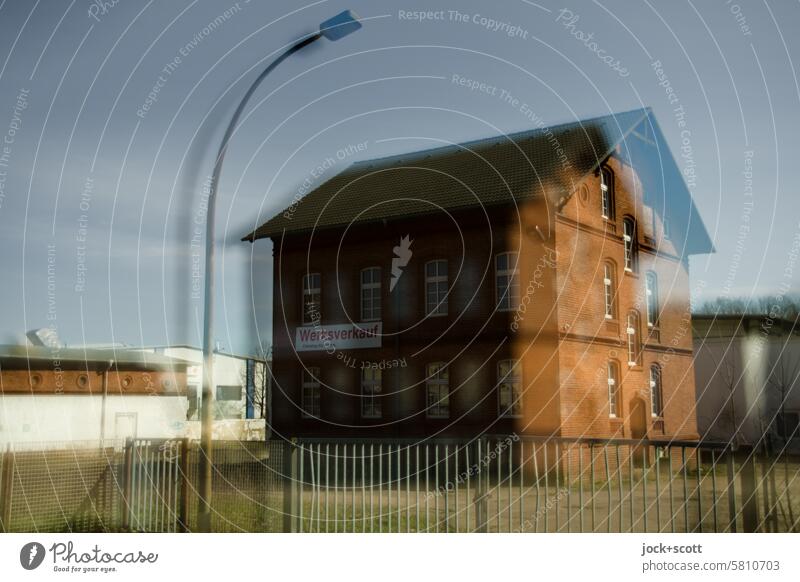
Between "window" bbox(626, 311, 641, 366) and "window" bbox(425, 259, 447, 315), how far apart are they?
11.8 ft

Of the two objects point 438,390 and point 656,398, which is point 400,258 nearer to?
point 438,390

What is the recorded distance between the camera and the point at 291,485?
27.8 feet

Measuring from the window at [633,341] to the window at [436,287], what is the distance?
3604 millimetres

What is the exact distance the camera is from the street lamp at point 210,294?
8.26m

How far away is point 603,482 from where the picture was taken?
795 cm

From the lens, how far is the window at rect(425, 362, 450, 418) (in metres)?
16.2

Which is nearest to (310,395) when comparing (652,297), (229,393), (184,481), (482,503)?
(229,393)

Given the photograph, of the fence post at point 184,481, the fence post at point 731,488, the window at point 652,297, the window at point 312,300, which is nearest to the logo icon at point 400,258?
the window at point 312,300

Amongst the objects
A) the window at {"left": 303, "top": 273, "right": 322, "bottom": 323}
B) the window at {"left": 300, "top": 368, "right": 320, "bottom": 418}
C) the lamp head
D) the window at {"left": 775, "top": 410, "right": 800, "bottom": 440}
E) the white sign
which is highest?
the lamp head

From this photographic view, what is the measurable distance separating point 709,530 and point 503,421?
8.31 metres

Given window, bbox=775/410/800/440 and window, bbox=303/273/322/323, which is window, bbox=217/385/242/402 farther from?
window, bbox=775/410/800/440

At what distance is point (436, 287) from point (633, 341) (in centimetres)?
397
